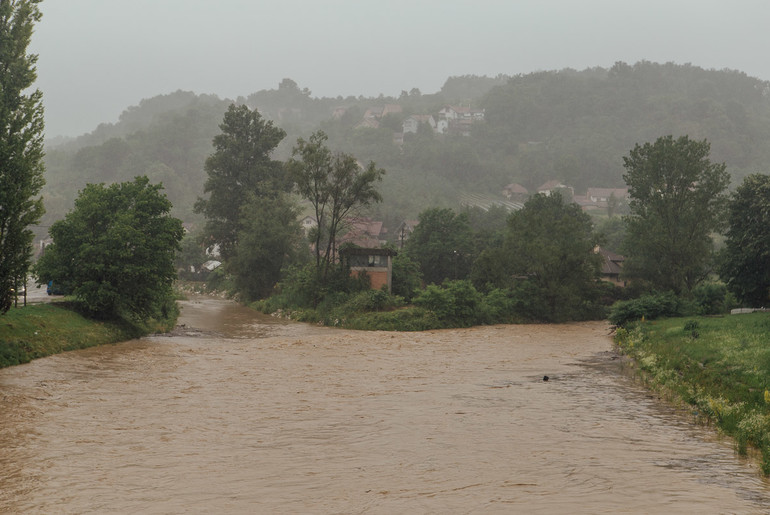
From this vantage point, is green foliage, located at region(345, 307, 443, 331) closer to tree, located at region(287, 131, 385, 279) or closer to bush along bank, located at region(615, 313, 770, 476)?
tree, located at region(287, 131, 385, 279)

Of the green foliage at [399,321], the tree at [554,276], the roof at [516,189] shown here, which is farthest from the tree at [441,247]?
the roof at [516,189]

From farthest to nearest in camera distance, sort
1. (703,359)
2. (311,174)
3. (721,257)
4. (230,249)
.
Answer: (230,249) < (311,174) < (721,257) < (703,359)

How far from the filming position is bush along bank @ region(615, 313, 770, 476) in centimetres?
1575

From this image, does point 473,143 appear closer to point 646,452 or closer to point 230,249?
point 230,249

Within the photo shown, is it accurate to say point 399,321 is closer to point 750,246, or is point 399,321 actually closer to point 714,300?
point 714,300

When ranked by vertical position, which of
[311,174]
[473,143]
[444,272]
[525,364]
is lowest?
[525,364]

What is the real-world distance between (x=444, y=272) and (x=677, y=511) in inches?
2165

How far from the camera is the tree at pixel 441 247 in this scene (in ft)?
212

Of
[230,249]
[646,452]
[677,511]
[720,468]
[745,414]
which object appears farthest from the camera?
[230,249]

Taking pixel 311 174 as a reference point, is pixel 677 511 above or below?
below

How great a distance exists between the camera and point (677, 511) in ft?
34.3

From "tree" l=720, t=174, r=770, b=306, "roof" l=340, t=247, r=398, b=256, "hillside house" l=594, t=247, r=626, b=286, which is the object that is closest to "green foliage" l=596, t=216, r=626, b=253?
"hillside house" l=594, t=247, r=626, b=286

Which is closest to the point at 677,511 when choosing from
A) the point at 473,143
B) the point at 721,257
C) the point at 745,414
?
the point at 745,414

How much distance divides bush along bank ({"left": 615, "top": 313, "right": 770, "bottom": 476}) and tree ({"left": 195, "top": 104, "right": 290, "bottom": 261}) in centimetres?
4648
